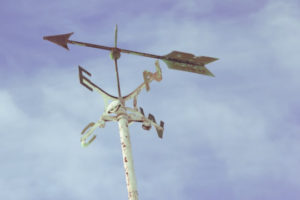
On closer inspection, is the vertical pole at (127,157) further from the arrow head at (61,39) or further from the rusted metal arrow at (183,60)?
the arrow head at (61,39)

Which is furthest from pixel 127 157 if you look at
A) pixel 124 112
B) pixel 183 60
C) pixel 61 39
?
pixel 183 60

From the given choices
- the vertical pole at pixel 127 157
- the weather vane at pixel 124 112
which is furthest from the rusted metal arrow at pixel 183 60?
the vertical pole at pixel 127 157

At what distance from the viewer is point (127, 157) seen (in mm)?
8922

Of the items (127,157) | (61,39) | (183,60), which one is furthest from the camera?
(183,60)

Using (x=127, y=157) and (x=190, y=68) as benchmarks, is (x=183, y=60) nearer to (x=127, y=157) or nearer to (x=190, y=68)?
(x=190, y=68)

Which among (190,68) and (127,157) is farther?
(190,68)

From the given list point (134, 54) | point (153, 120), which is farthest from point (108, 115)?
point (134, 54)

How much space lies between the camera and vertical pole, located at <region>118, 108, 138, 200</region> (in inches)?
332

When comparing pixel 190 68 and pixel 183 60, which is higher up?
pixel 183 60

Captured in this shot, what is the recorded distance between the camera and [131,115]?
9.77 meters

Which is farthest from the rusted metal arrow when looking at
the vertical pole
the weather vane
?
the vertical pole

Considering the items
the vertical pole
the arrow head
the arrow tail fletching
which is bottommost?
the vertical pole

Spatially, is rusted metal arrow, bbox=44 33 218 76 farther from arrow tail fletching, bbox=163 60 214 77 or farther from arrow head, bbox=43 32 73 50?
arrow head, bbox=43 32 73 50

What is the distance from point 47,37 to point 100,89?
2.16m
